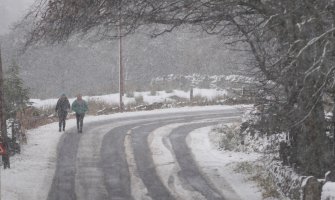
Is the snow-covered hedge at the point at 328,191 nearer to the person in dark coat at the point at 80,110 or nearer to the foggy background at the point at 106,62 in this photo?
the person in dark coat at the point at 80,110

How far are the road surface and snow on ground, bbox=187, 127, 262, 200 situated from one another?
0.72ft

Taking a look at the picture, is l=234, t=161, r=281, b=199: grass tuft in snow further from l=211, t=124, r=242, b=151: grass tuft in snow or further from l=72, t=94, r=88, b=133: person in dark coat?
l=72, t=94, r=88, b=133: person in dark coat

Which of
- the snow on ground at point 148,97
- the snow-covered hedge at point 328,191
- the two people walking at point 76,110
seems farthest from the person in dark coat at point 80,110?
the snow on ground at point 148,97

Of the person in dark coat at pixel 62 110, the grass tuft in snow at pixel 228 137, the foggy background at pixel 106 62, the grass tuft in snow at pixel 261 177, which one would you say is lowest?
the grass tuft in snow at pixel 261 177

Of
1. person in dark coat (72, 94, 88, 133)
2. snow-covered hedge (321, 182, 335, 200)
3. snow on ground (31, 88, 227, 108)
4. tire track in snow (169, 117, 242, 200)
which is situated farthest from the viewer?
snow on ground (31, 88, 227, 108)

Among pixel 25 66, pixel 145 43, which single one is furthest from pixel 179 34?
pixel 25 66

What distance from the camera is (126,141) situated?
17719mm

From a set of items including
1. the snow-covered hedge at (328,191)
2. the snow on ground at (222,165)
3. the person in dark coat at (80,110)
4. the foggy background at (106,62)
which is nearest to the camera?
the snow-covered hedge at (328,191)

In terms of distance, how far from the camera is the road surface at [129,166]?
11328 mm

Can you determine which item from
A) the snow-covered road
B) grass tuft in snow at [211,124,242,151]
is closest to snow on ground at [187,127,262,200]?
the snow-covered road

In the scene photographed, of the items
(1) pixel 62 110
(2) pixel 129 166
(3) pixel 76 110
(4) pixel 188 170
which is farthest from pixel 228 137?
(1) pixel 62 110

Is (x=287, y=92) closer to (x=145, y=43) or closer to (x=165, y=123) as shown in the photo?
(x=165, y=123)

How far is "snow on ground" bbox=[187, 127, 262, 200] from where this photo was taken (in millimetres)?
11696

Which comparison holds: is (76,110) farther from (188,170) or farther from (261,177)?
(261,177)
